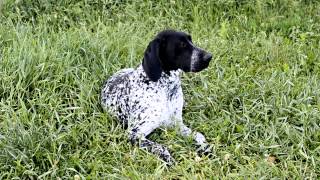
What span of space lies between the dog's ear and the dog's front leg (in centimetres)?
30

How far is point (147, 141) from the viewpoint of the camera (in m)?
3.69

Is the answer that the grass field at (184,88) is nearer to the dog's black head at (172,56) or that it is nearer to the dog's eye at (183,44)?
the dog's black head at (172,56)

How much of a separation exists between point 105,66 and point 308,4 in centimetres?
249

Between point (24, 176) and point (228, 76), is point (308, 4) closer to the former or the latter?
point (228, 76)

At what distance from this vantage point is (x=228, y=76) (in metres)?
4.52

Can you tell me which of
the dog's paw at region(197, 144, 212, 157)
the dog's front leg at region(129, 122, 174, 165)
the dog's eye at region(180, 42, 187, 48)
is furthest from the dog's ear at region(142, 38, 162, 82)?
the dog's paw at region(197, 144, 212, 157)

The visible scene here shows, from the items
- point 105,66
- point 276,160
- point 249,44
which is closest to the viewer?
point 276,160

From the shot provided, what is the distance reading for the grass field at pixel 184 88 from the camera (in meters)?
3.52

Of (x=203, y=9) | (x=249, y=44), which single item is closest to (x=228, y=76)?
(x=249, y=44)

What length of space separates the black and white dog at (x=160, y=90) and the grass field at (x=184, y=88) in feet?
0.28

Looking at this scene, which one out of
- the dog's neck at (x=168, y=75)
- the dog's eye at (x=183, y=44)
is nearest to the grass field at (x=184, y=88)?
the dog's neck at (x=168, y=75)

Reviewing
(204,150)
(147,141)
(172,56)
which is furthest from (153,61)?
(204,150)

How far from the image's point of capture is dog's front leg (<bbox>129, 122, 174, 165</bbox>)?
3.61 m

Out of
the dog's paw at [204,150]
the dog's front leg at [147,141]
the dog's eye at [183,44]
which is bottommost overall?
the dog's paw at [204,150]
